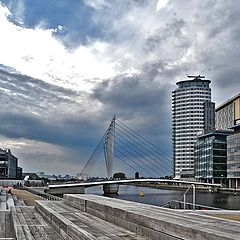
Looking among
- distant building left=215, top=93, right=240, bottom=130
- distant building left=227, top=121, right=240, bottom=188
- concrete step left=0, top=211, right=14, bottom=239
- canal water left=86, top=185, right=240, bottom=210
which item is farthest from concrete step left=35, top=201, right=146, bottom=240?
distant building left=215, top=93, right=240, bottom=130

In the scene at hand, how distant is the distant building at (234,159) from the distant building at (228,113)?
542 inches

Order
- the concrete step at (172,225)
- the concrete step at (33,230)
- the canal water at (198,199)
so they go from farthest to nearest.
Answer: the canal water at (198,199)
the concrete step at (33,230)
the concrete step at (172,225)

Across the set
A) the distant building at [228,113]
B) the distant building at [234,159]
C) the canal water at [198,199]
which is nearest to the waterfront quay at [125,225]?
the canal water at [198,199]

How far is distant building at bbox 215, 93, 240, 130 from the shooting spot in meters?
149

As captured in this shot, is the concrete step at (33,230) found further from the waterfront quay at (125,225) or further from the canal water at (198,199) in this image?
the canal water at (198,199)

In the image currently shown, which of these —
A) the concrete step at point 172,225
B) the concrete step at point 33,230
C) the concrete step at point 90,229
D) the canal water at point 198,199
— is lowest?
the canal water at point 198,199

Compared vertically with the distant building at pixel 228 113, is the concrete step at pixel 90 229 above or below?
below

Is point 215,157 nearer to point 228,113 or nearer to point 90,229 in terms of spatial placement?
point 228,113

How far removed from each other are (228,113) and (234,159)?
3993cm

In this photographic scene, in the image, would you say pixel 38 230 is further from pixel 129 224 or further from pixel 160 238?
pixel 160 238

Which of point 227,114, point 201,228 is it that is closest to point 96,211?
point 201,228

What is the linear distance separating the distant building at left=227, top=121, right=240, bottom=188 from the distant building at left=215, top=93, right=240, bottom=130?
13.8 meters

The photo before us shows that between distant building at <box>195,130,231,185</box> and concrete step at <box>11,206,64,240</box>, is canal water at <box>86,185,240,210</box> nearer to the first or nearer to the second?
concrete step at <box>11,206,64,240</box>

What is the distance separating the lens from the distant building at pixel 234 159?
128375mm
